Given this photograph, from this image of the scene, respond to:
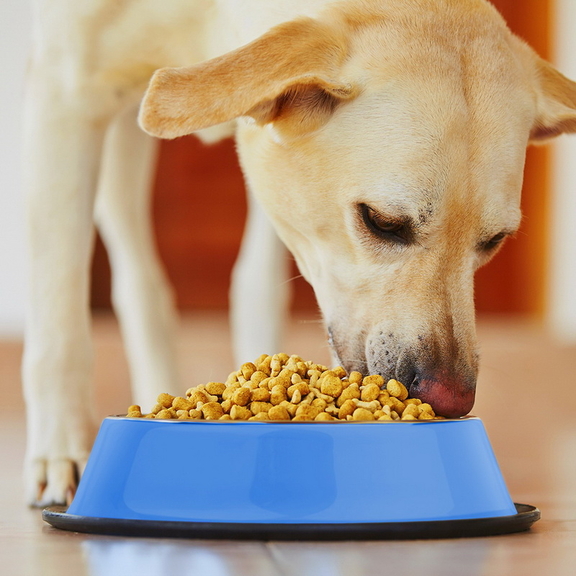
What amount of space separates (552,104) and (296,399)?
854 mm

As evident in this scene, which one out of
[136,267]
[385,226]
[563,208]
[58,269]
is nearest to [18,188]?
[136,267]

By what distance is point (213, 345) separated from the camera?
436cm

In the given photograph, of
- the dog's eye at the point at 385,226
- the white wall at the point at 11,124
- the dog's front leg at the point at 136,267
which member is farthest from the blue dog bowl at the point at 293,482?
the white wall at the point at 11,124

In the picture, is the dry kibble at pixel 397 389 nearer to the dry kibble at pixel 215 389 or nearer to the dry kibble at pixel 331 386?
the dry kibble at pixel 331 386

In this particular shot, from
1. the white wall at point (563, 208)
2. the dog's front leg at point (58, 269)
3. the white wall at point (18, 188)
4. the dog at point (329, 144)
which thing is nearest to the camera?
the dog at point (329, 144)

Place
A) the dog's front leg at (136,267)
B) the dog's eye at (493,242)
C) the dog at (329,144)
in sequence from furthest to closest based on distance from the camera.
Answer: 1. the dog's front leg at (136,267)
2. the dog's eye at (493,242)
3. the dog at (329,144)

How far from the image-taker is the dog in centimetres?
154

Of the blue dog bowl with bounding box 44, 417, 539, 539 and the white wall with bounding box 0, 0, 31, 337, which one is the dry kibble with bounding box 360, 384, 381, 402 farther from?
the white wall with bounding box 0, 0, 31, 337

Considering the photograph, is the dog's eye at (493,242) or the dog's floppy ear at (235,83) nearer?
the dog's floppy ear at (235,83)

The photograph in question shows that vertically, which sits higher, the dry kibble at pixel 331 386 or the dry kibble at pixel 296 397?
the dry kibble at pixel 331 386

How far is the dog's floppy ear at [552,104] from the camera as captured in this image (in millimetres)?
1821

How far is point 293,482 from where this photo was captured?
47.1 inches

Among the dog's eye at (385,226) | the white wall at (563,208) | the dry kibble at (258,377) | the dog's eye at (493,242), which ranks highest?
the white wall at (563,208)

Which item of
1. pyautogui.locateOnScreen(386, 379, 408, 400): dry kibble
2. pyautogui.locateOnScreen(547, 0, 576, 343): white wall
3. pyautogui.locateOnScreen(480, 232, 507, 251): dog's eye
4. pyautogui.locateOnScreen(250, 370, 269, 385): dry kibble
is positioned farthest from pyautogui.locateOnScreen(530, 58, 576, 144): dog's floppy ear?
pyautogui.locateOnScreen(547, 0, 576, 343): white wall
